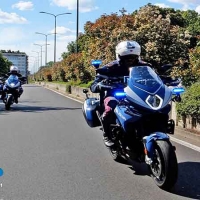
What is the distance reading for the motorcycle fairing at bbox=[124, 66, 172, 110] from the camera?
5.60 meters

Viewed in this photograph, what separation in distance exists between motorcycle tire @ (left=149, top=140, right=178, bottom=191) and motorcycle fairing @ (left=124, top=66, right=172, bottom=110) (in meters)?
0.51

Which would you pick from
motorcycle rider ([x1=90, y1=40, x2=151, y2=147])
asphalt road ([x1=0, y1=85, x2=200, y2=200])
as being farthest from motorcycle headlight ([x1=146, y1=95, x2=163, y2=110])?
asphalt road ([x1=0, y1=85, x2=200, y2=200])

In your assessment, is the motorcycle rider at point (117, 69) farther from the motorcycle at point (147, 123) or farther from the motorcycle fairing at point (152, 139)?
the motorcycle fairing at point (152, 139)

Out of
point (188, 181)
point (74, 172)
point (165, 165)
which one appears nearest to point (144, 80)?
point (165, 165)

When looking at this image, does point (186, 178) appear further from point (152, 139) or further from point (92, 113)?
point (92, 113)

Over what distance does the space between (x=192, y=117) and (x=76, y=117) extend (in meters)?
5.23

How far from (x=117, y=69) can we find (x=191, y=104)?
3.73m

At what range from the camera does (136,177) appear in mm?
6133

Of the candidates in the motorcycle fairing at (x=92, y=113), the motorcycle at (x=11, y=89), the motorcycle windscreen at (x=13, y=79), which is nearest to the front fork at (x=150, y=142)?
the motorcycle fairing at (x=92, y=113)

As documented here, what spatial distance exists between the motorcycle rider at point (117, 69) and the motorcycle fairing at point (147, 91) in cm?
55

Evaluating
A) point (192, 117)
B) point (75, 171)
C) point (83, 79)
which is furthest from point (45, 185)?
point (83, 79)

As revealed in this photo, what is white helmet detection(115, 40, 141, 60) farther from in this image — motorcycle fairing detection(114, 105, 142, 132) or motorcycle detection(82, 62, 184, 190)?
motorcycle fairing detection(114, 105, 142, 132)

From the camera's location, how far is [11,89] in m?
17.3

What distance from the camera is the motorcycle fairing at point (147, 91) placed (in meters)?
5.60
